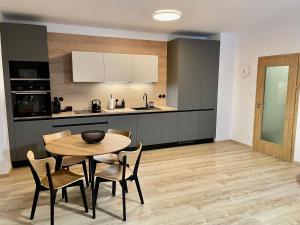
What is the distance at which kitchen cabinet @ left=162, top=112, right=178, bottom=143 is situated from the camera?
4865mm

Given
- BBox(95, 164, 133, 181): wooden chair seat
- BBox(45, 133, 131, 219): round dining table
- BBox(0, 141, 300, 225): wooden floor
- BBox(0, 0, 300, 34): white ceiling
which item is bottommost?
BBox(0, 141, 300, 225): wooden floor

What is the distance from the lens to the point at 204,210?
2645mm

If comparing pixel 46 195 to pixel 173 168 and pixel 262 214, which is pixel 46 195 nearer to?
pixel 173 168

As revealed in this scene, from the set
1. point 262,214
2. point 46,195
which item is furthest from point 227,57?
point 46,195

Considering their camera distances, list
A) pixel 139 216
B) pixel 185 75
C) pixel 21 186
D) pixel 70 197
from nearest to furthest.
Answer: pixel 139 216
pixel 70 197
pixel 21 186
pixel 185 75

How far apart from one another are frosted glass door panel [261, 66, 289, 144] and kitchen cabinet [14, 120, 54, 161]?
13.8 feet

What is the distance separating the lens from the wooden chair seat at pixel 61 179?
2379 mm

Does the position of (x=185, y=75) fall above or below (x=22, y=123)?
above

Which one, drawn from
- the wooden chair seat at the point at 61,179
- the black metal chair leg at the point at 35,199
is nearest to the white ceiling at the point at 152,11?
the wooden chair seat at the point at 61,179

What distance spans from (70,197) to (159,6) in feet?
9.61

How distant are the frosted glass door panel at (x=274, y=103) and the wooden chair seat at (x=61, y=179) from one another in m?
3.82

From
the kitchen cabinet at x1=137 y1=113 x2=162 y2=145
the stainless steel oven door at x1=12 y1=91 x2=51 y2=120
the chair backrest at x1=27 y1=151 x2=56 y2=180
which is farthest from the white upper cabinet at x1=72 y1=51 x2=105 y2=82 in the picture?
the chair backrest at x1=27 y1=151 x2=56 y2=180

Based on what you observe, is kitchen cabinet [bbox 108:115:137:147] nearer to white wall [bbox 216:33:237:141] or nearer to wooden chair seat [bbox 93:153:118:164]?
wooden chair seat [bbox 93:153:118:164]

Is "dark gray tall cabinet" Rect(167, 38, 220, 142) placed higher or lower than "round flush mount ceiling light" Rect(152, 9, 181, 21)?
lower
